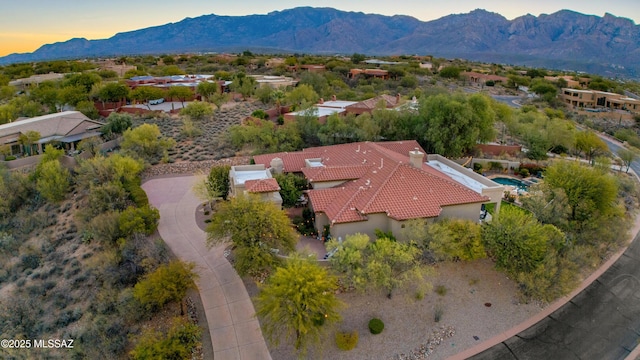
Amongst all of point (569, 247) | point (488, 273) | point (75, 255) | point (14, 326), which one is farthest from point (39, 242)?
point (569, 247)

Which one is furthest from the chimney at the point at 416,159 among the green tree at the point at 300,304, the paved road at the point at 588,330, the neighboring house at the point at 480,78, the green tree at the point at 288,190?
the neighboring house at the point at 480,78

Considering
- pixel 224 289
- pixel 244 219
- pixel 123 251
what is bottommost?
pixel 224 289

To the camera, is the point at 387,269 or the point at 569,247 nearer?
the point at 387,269

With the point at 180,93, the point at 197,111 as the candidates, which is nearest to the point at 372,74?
the point at 180,93

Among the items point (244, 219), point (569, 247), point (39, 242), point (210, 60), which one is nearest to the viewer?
point (244, 219)

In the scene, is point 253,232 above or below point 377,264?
above

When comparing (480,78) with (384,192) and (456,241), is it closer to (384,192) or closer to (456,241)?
(384,192)

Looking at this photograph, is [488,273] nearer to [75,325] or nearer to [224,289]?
[224,289]

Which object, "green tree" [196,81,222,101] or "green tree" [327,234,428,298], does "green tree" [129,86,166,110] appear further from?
"green tree" [327,234,428,298]

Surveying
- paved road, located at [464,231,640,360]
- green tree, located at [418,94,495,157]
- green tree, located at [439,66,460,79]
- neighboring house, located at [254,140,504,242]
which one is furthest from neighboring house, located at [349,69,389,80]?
paved road, located at [464,231,640,360]
